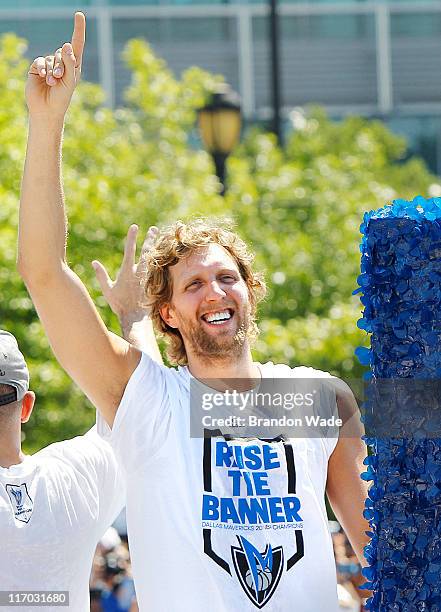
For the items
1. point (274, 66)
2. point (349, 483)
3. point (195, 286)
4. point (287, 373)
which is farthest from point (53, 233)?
point (274, 66)

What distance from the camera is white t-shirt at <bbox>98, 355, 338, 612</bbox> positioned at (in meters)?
3.05

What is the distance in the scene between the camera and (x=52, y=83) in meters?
3.06

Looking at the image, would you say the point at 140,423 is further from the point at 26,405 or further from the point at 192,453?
the point at 26,405

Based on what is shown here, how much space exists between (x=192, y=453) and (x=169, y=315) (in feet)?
1.51

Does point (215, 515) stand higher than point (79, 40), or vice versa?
point (79, 40)

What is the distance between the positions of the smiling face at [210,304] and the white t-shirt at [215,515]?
0.17 meters

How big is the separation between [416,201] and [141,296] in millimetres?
1129

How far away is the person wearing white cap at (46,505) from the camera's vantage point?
10.0ft

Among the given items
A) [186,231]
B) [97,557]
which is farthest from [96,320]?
[97,557]

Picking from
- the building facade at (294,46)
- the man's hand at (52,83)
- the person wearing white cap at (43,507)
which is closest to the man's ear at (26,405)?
the person wearing white cap at (43,507)

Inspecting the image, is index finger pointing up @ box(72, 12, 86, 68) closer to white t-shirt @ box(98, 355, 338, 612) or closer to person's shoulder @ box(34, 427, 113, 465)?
white t-shirt @ box(98, 355, 338, 612)

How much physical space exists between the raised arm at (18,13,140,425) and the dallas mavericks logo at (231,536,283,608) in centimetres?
56

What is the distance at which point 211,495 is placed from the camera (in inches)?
122

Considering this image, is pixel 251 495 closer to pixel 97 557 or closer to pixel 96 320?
pixel 96 320
